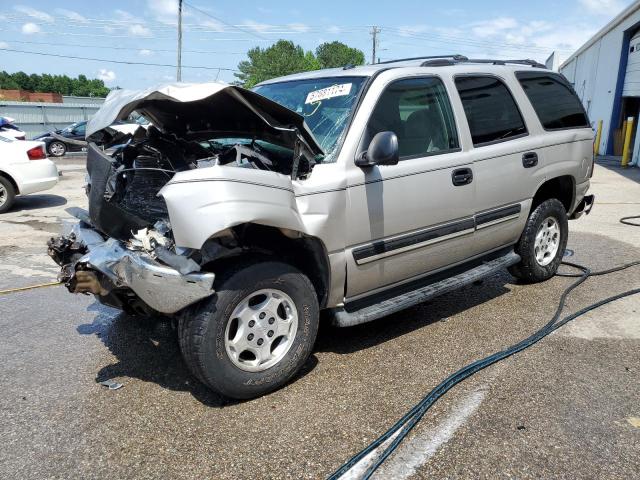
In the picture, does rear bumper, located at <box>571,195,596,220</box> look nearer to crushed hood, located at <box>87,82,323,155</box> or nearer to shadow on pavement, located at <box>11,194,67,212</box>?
crushed hood, located at <box>87,82,323,155</box>

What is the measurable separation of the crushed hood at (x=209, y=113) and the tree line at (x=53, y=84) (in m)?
88.6

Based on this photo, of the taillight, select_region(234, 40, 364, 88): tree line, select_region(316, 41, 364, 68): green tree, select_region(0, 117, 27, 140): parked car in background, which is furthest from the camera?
select_region(316, 41, 364, 68): green tree

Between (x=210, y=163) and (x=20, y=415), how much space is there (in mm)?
1839

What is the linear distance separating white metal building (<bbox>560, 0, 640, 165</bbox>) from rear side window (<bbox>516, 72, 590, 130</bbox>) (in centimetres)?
1338

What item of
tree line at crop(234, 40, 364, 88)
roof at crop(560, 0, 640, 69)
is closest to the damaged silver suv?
roof at crop(560, 0, 640, 69)

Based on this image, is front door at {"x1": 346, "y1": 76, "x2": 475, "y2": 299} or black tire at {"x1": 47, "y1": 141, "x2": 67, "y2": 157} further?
black tire at {"x1": 47, "y1": 141, "x2": 67, "y2": 157}

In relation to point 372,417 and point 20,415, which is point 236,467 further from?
point 20,415

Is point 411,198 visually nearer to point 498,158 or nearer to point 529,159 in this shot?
point 498,158

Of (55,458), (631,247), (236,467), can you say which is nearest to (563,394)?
(236,467)

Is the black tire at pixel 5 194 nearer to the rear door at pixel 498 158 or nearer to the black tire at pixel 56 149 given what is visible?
the rear door at pixel 498 158

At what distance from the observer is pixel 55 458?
2680 mm

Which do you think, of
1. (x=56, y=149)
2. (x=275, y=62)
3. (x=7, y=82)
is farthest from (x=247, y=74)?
(x=56, y=149)

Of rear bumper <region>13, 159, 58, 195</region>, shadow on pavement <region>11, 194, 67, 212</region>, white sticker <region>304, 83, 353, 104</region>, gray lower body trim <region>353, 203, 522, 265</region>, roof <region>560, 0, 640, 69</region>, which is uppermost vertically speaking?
roof <region>560, 0, 640, 69</region>

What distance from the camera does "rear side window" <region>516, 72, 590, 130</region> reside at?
15.8ft
